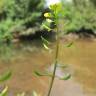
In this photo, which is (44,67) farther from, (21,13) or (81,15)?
(81,15)

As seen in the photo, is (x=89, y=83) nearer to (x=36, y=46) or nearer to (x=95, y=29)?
(x=36, y=46)

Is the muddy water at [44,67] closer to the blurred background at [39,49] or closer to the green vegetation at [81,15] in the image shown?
the blurred background at [39,49]

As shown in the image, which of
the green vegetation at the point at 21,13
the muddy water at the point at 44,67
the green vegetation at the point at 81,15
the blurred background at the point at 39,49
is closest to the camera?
the muddy water at the point at 44,67

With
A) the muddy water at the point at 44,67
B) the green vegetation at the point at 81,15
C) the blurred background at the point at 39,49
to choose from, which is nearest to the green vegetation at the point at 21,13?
the blurred background at the point at 39,49

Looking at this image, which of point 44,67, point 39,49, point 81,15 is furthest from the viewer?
point 81,15

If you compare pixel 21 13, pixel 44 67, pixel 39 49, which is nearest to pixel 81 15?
pixel 21 13

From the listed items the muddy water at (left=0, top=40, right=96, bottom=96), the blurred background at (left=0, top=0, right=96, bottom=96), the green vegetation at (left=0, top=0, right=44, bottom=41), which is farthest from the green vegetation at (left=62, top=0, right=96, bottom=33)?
the green vegetation at (left=0, top=0, right=44, bottom=41)

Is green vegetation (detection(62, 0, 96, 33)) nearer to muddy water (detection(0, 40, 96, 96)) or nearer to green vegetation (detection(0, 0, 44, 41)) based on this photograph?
muddy water (detection(0, 40, 96, 96))

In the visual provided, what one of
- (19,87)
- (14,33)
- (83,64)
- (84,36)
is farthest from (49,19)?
(84,36)
